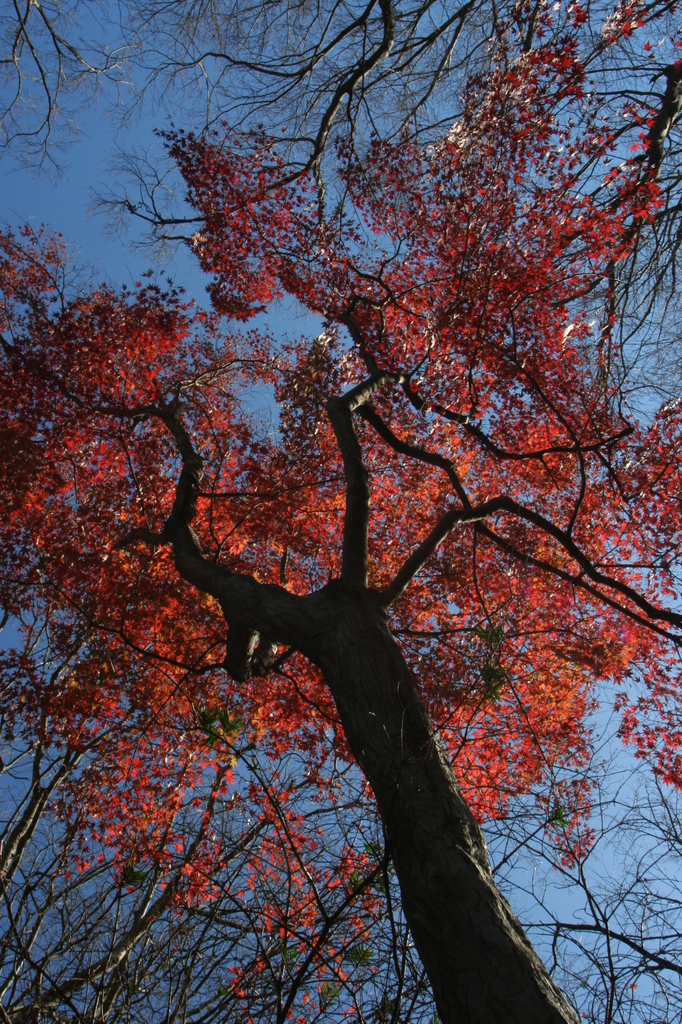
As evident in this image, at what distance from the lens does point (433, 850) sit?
3.26 m

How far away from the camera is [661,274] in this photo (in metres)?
7.34

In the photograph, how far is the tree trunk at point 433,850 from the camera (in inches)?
103

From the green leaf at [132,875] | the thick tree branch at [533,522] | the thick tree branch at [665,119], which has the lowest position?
the green leaf at [132,875]

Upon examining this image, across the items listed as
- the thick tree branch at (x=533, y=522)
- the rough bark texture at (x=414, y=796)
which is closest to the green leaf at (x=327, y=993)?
the rough bark texture at (x=414, y=796)

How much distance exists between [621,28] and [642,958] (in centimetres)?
938

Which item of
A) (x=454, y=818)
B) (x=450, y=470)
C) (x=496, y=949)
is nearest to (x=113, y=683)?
(x=450, y=470)

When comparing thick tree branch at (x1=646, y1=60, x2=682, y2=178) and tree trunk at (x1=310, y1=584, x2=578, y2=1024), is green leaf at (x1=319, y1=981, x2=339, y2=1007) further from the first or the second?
thick tree branch at (x1=646, y1=60, x2=682, y2=178)

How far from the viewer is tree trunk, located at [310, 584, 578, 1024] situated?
262cm

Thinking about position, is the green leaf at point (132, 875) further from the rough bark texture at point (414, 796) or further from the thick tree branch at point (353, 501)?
the thick tree branch at point (353, 501)

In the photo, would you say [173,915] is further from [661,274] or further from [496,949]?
[661,274]

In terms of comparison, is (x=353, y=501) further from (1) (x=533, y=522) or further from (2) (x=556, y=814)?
(2) (x=556, y=814)

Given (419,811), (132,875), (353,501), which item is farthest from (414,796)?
(353,501)

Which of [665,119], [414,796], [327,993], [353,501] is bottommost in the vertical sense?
[327,993]

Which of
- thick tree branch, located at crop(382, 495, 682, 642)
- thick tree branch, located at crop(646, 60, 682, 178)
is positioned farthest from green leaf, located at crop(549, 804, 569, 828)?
thick tree branch, located at crop(646, 60, 682, 178)
